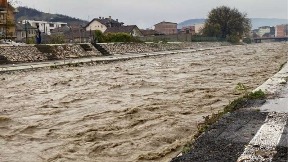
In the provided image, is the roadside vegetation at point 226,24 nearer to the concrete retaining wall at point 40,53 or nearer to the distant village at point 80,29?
the distant village at point 80,29

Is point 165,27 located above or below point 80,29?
above

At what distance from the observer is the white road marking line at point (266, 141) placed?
536cm

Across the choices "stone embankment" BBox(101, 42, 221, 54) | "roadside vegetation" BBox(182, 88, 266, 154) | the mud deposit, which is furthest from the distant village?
"roadside vegetation" BBox(182, 88, 266, 154)

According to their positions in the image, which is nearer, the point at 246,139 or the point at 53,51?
the point at 246,139

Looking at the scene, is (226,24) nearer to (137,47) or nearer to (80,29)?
(80,29)

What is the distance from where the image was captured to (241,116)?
8062 millimetres

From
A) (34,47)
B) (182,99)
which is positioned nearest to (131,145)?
(182,99)

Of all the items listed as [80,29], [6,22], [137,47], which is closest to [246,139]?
[6,22]

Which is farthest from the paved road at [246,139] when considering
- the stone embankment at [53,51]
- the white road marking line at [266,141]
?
the stone embankment at [53,51]

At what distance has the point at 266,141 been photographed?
610 centimetres

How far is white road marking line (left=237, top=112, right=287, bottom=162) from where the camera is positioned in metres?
5.36

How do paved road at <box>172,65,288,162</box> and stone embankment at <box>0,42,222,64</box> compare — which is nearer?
paved road at <box>172,65,288,162</box>

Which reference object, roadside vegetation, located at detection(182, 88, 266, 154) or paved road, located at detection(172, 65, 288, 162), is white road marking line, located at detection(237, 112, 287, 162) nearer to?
paved road, located at detection(172, 65, 288, 162)

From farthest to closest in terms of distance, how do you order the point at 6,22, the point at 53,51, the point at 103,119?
the point at 6,22
the point at 53,51
the point at 103,119
